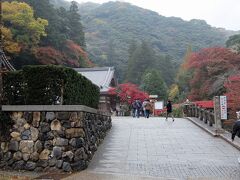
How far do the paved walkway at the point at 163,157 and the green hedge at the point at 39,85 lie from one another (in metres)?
2.26

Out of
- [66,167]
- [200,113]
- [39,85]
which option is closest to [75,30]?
[200,113]

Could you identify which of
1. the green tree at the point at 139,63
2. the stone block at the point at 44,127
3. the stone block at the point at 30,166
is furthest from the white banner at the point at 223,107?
the green tree at the point at 139,63

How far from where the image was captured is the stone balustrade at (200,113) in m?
19.7

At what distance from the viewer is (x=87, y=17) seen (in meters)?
112

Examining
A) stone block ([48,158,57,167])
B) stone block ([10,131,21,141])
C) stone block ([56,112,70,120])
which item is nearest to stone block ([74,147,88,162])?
stone block ([48,158,57,167])

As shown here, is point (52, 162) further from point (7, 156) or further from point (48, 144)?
point (7, 156)

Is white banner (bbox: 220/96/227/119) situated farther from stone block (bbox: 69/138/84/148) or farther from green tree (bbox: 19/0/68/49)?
green tree (bbox: 19/0/68/49)

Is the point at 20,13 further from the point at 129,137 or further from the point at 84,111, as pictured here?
the point at 84,111

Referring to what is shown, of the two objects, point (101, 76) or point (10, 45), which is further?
point (101, 76)

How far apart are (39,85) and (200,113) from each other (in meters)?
14.7

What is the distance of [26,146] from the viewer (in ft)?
34.3

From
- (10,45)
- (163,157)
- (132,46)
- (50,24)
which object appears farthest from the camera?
(132,46)

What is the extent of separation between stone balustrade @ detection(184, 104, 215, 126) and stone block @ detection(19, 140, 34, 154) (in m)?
11.4

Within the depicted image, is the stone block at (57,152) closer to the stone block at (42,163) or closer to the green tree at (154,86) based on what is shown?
the stone block at (42,163)
